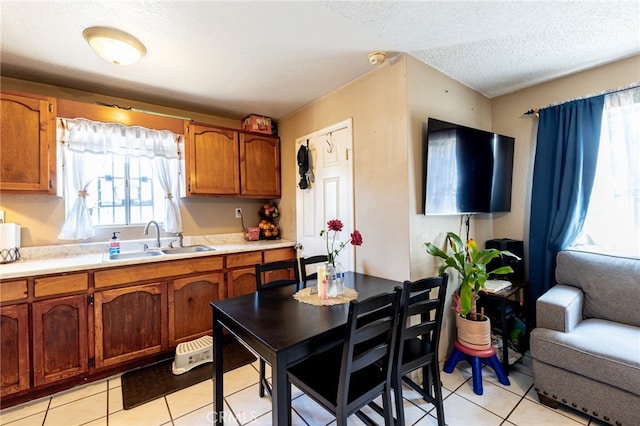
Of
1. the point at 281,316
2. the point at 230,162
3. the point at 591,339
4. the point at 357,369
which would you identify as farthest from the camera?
the point at 230,162

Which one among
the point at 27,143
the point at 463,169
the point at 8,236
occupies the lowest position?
the point at 8,236

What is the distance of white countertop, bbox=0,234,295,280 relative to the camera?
1916 millimetres

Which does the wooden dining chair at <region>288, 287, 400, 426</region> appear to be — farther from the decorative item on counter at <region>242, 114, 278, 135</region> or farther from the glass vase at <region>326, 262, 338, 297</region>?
the decorative item on counter at <region>242, 114, 278, 135</region>

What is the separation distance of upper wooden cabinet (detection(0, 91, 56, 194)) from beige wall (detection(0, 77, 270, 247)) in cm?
28

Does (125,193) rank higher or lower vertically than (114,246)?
higher

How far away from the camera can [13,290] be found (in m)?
1.82

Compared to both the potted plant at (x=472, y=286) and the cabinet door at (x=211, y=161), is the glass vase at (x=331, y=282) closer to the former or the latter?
the potted plant at (x=472, y=286)

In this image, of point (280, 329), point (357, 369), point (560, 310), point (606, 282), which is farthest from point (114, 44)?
point (606, 282)

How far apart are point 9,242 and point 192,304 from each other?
144 centimetres

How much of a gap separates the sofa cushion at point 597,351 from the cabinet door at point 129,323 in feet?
9.56

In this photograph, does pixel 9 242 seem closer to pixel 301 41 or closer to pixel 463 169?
pixel 301 41

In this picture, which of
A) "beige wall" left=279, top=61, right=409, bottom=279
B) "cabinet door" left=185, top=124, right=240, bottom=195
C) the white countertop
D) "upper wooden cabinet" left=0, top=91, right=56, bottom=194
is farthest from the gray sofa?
"upper wooden cabinet" left=0, top=91, right=56, bottom=194

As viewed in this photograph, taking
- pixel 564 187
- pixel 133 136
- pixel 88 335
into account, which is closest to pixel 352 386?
pixel 88 335

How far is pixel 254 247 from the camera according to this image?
2938 mm
